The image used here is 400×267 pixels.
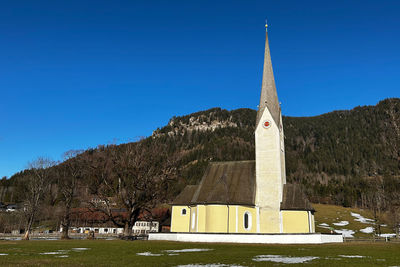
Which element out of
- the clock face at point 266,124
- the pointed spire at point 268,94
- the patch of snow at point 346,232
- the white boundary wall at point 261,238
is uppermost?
the pointed spire at point 268,94

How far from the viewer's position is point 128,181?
138 feet

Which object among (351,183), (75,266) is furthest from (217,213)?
(351,183)

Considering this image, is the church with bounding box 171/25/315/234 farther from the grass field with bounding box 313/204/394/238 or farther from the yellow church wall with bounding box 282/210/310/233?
the grass field with bounding box 313/204/394/238

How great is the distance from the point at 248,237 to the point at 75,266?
23571 millimetres

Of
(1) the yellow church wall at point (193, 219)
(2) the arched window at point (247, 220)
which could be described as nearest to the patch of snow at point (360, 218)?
(2) the arched window at point (247, 220)

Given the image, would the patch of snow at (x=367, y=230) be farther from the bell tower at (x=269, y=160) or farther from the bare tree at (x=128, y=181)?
the bare tree at (x=128, y=181)

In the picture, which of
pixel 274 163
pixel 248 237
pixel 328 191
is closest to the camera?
pixel 248 237

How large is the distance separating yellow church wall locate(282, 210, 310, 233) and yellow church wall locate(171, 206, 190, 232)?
42.3ft

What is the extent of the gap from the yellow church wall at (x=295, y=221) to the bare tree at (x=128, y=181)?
1668 cm

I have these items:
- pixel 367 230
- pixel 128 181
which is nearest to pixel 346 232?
pixel 367 230

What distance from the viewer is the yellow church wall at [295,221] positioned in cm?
3684

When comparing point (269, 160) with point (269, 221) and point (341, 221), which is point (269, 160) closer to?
point (269, 221)

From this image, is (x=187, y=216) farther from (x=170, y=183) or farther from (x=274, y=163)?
(x=274, y=163)

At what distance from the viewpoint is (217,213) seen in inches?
1474
